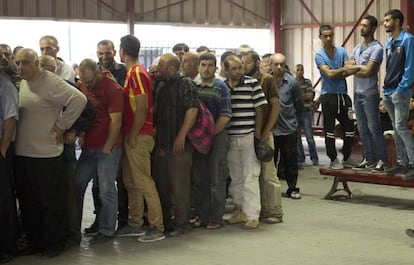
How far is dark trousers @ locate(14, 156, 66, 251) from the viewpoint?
5.69 m

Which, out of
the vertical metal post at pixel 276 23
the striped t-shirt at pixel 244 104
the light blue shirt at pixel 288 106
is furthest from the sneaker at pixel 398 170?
the vertical metal post at pixel 276 23

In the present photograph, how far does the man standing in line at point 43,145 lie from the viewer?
5621 millimetres

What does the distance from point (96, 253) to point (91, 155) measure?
0.86 meters

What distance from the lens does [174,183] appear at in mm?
6488

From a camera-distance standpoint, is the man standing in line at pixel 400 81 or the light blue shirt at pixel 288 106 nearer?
the man standing in line at pixel 400 81

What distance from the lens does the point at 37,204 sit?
5785 millimetres

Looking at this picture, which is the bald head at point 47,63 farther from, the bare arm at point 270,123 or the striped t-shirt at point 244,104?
the bare arm at point 270,123

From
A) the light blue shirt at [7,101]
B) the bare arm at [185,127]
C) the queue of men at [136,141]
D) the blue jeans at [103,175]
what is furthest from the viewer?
the bare arm at [185,127]

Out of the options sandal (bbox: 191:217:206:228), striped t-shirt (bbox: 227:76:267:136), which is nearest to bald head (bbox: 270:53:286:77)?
striped t-shirt (bbox: 227:76:267:136)

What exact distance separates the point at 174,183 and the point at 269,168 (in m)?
1.07

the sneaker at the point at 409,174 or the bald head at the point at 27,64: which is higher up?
the bald head at the point at 27,64

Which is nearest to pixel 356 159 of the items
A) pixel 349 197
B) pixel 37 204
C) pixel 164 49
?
pixel 349 197

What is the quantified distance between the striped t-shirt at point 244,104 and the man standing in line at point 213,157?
4.9 inches

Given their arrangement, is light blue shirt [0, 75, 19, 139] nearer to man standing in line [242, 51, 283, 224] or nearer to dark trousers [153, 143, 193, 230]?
dark trousers [153, 143, 193, 230]
